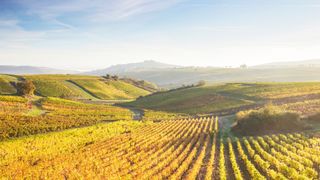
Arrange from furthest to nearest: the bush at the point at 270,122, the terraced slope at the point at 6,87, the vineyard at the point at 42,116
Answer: the terraced slope at the point at 6,87
the vineyard at the point at 42,116
the bush at the point at 270,122

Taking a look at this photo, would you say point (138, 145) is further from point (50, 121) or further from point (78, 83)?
point (78, 83)

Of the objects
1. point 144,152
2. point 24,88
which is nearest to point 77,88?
point 24,88

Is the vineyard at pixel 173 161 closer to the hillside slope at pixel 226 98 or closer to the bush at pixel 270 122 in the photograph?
the bush at pixel 270 122

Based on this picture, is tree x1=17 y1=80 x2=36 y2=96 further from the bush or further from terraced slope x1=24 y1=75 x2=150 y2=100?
the bush

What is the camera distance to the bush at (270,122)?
5084cm

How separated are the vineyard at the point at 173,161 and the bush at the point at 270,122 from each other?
7.49 metres

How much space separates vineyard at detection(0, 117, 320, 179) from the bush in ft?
24.6

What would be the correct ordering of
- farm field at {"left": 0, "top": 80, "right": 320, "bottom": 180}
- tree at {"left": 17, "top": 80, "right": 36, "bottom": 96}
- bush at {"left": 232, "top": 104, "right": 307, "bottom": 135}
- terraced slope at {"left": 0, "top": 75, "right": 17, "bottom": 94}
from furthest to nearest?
terraced slope at {"left": 0, "top": 75, "right": 17, "bottom": 94}
tree at {"left": 17, "top": 80, "right": 36, "bottom": 96}
bush at {"left": 232, "top": 104, "right": 307, "bottom": 135}
farm field at {"left": 0, "top": 80, "right": 320, "bottom": 180}

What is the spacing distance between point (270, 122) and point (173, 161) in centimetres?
2606

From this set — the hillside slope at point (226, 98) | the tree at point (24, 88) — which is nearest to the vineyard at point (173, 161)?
the hillside slope at point (226, 98)

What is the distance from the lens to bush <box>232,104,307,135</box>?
5084 centimetres

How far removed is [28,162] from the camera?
32594 mm

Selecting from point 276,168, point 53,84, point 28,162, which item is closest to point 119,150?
point 28,162

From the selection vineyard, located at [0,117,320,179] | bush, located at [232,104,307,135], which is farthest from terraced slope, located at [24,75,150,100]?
vineyard, located at [0,117,320,179]
